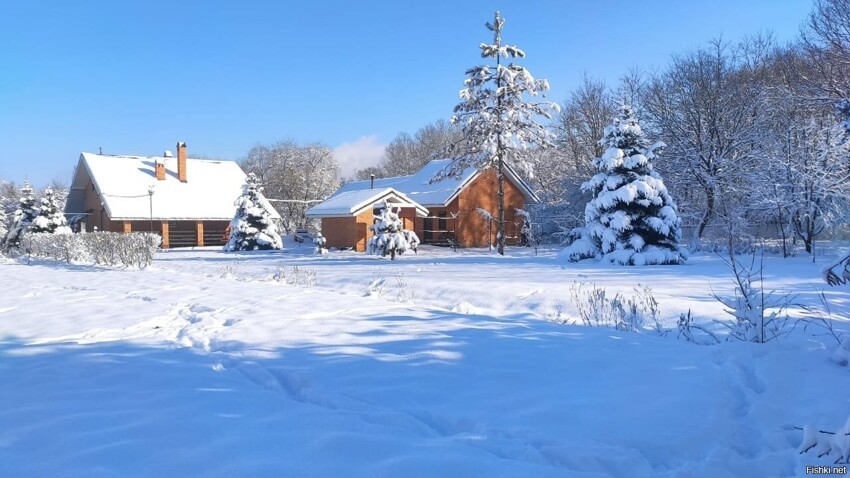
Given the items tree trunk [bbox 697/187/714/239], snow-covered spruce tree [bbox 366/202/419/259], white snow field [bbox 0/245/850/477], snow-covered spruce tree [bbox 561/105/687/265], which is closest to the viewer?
white snow field [bbox 0/245/850/477]

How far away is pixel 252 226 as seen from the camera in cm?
3259

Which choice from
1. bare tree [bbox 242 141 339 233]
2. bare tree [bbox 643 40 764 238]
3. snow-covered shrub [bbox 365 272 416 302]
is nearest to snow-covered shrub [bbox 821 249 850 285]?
snow-covered shrub [bbox 365 272 416 302]

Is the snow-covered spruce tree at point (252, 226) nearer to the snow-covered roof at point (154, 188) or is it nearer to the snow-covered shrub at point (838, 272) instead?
the snow-covered roof at point (154, 188)

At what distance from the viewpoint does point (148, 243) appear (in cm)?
1858

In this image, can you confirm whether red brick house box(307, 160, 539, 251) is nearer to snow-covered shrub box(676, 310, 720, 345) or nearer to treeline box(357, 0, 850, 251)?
treeline box(357, 0, 850, 251)

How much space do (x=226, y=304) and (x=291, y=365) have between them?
4.67 metres

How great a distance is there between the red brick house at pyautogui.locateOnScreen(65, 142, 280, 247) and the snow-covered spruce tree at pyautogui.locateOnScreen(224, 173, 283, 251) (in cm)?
475

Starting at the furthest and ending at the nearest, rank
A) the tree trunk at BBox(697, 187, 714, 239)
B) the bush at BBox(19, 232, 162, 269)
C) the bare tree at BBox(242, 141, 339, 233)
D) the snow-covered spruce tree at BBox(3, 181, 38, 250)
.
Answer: the bare tree at BBox(242, 141, 339, 233) < the snow-covered spruce tree at BBox(3, 181, 38, 250) < the tree trunk at BBox(697, 187, 714, 239) < the bush at BBox(19, 232, 162, 269)

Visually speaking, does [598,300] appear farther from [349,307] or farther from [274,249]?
[274,249]

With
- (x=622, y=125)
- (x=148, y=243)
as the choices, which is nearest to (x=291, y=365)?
(x=148, y=243)

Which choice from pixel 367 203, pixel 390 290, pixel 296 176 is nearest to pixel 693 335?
pixel 390 290

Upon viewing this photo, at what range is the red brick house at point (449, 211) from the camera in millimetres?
31984

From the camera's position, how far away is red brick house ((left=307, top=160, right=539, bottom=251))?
3198 cm

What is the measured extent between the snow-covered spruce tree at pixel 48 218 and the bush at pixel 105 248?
8.40m
